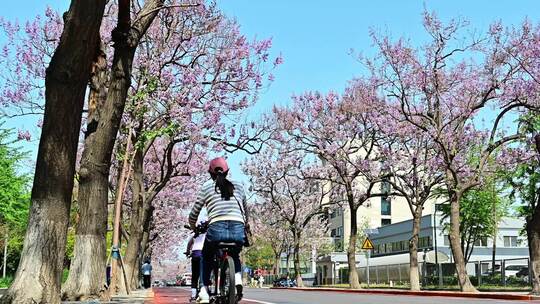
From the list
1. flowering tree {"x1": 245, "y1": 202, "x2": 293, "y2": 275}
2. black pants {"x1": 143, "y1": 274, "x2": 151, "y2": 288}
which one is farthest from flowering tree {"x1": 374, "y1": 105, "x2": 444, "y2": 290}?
flowering tree {"x1": 245, "y1": 202, "x2": 293, "y2": 275}

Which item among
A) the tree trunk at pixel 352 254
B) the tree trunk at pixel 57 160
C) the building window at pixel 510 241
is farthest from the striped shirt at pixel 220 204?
the building window at pixel 510 241

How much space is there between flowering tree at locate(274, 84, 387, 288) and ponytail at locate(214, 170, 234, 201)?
26779 millimetres

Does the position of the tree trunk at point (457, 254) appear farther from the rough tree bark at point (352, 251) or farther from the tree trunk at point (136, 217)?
the tree trunk at point (136, 217)

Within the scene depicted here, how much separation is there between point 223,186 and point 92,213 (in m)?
4.50

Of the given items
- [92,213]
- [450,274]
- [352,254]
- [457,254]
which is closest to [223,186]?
[92,213]

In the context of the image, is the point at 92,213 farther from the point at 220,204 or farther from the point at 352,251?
the point at 352,251

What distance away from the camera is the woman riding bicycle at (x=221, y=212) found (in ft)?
22.5

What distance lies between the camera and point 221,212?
22.7 ft

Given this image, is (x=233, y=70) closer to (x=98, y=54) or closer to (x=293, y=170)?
(x=98, y=54)

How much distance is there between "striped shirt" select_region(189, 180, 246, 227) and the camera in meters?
6.92

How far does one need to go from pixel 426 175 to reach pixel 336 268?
35.6 meters

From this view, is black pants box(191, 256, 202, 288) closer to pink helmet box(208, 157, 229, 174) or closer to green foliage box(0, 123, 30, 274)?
pink helmet box(208, 157, 229, 174)

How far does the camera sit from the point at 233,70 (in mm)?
23766

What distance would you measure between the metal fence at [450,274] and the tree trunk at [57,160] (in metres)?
26.8
